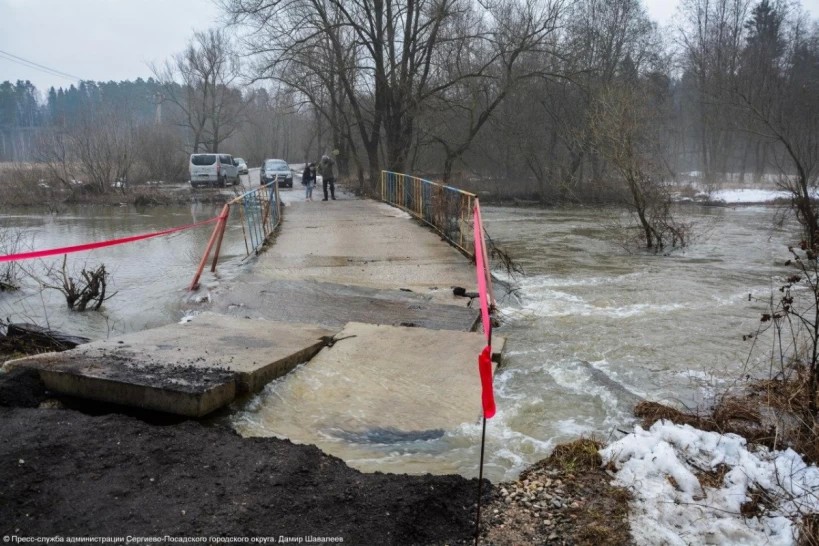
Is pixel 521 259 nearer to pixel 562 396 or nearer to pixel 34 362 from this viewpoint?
pixel 562 396

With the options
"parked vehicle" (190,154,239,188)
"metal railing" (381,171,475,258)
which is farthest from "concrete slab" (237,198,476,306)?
"parked vehicle" (190,154,239,188)

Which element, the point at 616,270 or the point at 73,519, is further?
the point at 616,270

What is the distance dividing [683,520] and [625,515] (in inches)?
11.1

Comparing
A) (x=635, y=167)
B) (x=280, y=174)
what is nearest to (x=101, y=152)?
(x=280, y=174)

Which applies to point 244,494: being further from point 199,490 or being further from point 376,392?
point 376,392

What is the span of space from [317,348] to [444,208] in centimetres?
730

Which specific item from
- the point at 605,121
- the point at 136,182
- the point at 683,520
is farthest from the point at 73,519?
the point at 136,182

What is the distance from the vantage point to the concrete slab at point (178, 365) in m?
4.03

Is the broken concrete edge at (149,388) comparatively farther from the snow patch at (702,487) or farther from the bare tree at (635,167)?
the bare tree at (635,167)

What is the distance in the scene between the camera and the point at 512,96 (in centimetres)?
3678

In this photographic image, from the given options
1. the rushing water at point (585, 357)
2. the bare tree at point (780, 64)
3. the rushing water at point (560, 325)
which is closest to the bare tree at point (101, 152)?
the rushing water at point (560, 325)

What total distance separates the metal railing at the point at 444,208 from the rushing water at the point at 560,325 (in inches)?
50.2

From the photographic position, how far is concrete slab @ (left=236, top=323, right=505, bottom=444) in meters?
4.14

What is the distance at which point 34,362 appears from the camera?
4.36 meters
